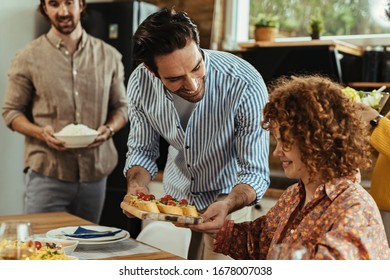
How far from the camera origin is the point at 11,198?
3172 millimetres

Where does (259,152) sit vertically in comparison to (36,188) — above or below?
above

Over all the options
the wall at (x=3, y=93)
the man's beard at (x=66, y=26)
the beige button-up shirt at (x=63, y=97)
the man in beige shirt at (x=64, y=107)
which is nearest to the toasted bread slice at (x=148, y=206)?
the man in beige shirt at (x=64, y=107)

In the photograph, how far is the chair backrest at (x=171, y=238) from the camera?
194 centimetres

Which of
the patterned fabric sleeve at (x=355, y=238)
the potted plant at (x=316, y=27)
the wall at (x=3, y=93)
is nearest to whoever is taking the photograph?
the patterned fabric sleeve at (x=355, y=238)

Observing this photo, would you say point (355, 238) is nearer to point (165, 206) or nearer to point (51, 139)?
point (165, 206)

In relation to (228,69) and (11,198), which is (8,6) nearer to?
(11,198)

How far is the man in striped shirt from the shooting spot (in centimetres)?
165

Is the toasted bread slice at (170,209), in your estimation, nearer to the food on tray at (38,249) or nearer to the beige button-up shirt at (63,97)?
the food on tray at (38,249)

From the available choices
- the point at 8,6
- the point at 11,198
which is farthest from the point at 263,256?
the point at 8,6

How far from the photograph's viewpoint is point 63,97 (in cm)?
268

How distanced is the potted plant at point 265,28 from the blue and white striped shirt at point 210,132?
3.25 ft

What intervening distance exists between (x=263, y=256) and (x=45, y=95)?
142 centimetres

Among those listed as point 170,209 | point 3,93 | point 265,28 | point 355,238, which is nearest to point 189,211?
point 170,209

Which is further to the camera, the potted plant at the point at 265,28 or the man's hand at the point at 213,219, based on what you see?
the potted plant at the point at 265,28
